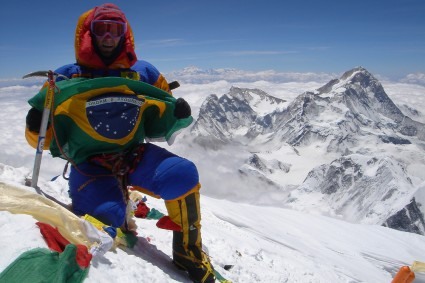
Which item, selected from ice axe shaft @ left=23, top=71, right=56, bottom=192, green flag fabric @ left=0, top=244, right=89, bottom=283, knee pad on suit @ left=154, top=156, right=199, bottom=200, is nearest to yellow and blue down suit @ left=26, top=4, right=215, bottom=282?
knee pad on suit @ left=154, top=156, right=199, bottom=200

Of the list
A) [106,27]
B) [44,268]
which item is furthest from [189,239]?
[106,27]

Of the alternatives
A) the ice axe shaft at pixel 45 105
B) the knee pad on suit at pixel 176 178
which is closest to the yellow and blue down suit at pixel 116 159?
the knee pad on suit at pixel 176 178

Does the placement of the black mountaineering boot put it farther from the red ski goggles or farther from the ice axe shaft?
the red ski goggles

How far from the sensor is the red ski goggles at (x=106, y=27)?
4.67m

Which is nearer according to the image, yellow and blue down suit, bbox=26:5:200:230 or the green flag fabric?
the green flag fabric

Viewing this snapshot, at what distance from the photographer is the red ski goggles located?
4.67 m

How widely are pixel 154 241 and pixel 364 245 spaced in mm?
20181

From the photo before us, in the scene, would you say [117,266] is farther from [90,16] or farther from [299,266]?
[299,266]

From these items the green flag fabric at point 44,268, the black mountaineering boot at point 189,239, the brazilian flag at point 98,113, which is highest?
the brazilian flag at point 98,113

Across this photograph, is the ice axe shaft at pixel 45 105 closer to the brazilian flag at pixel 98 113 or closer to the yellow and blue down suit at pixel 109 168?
the brazilian flag at pixel 98 113

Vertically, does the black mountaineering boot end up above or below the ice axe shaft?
below

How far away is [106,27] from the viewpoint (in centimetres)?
471

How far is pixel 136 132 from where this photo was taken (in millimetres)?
4840

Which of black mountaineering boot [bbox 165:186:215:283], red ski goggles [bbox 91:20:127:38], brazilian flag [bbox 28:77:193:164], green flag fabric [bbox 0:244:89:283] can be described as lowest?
black mountaineering boot [bbox 165:186:215:283]
